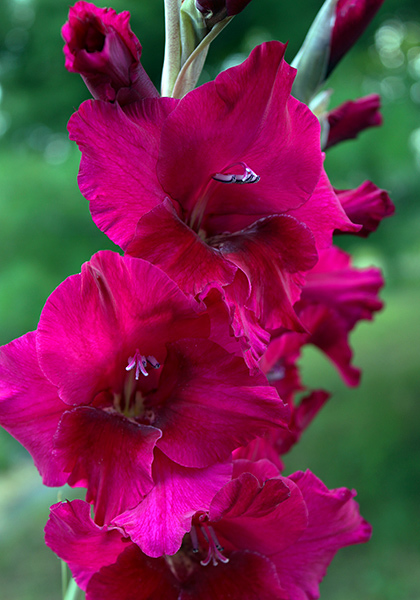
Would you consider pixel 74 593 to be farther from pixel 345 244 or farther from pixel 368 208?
pixel 345 244

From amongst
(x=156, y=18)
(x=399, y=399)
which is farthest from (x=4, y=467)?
(x=399, y=399)

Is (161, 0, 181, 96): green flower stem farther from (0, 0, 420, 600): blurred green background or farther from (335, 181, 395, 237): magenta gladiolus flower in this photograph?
(0, 0, 420, 600): blurred green background

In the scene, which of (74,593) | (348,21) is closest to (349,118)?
(348,21)

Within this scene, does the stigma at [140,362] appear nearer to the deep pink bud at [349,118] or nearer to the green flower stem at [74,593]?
the green flower stem at [74,593]

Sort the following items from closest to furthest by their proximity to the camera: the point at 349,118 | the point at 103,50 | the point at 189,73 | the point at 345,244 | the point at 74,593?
the point at 103,50
the point at 189,73
the point at 74,593
the point at 349,118
the point at 345,244

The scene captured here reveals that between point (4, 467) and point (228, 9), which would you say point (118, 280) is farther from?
point (4, 467)

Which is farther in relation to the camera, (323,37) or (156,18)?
(156,18)
